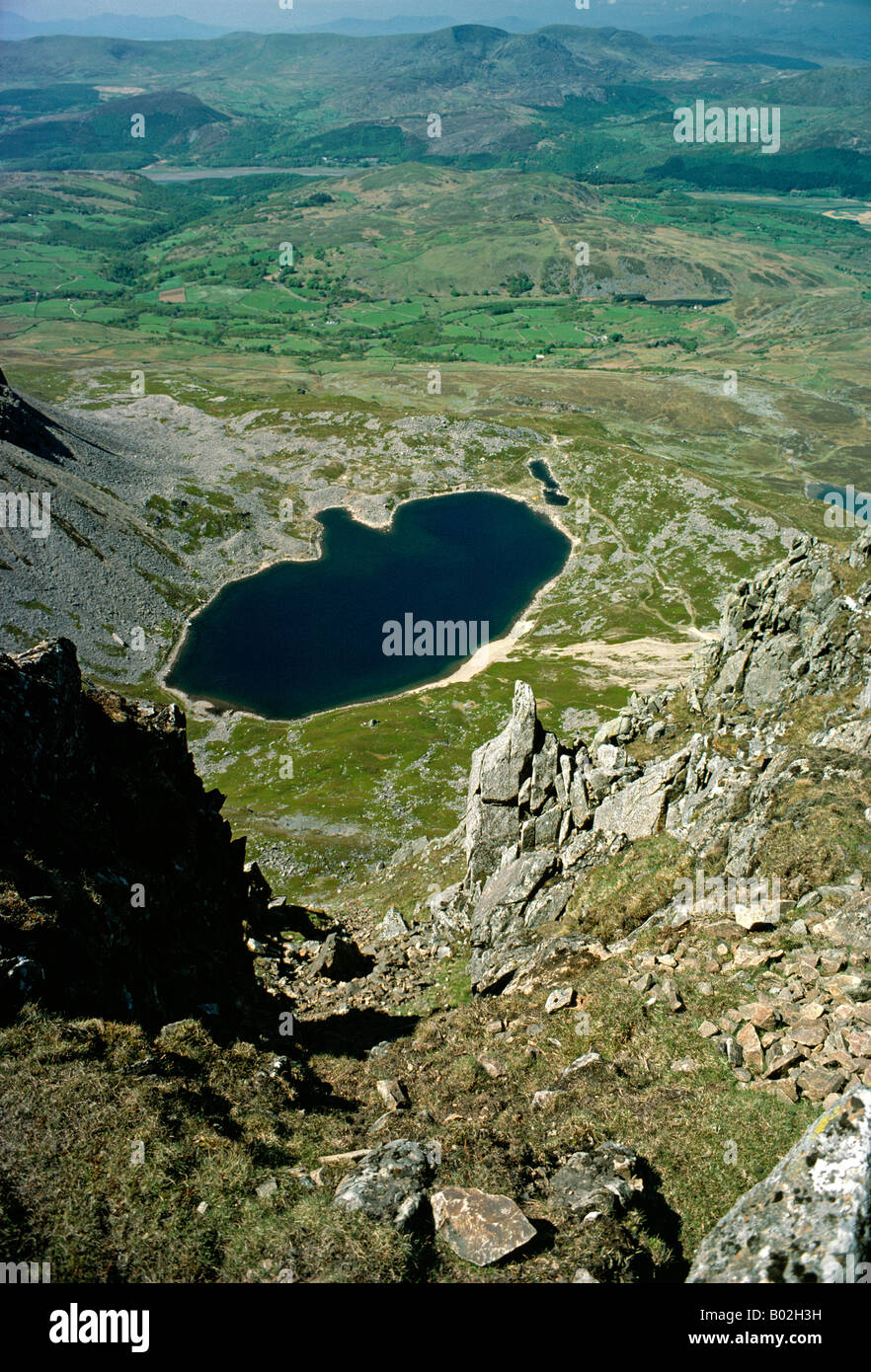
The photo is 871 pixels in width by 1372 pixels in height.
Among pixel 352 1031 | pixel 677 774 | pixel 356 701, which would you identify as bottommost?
pixel 356 701

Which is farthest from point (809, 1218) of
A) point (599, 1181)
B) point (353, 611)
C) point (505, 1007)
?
point (353, 611)

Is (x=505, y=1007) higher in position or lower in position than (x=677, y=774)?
lower

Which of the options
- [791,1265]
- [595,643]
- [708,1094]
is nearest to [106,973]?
[708,1094]

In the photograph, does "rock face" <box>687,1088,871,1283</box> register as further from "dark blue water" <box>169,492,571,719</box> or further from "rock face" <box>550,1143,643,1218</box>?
"dark blue water" <box>169,492,571,719</box>

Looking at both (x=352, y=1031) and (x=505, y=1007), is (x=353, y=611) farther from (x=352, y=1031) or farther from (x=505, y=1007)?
(x=505, y=1007)

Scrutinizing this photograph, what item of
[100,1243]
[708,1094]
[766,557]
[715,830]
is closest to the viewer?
[100,1243]

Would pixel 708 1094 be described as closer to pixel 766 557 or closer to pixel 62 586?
pixel 62 586
